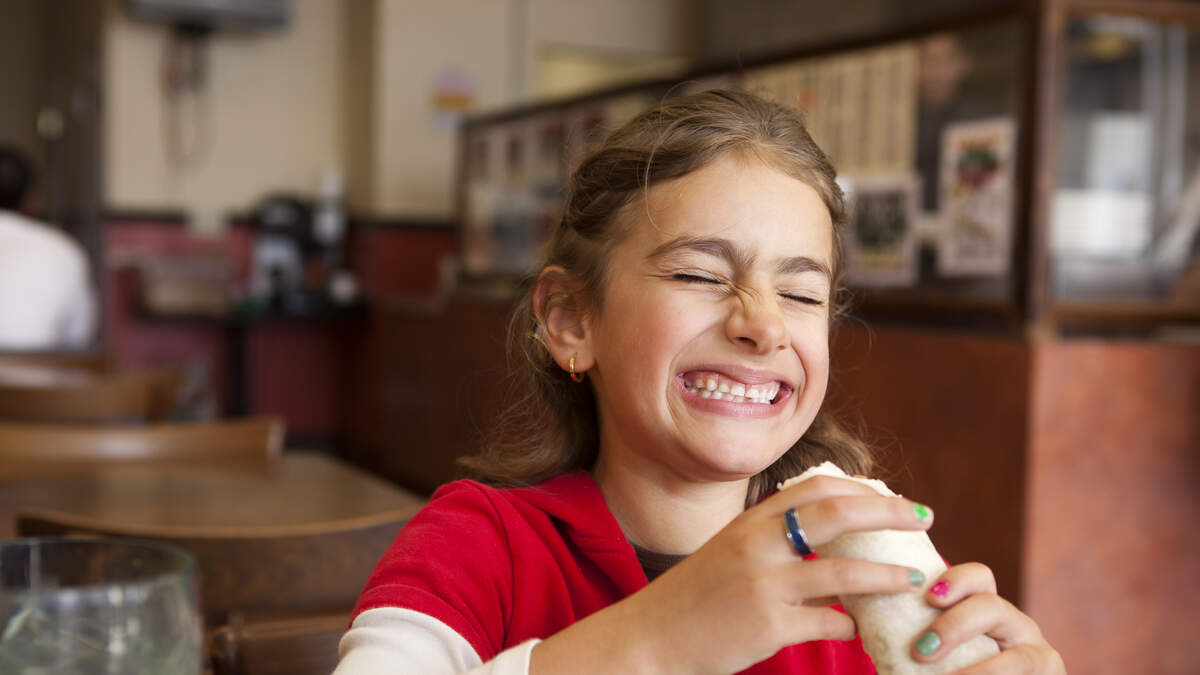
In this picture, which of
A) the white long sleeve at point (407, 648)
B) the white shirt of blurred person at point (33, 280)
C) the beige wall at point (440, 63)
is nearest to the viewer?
the white long sleeve at point (407, 648)

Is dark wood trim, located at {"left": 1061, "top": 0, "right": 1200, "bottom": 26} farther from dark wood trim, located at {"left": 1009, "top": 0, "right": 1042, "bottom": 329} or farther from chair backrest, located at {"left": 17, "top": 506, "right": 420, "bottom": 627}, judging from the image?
chair backrest, located at {"left": 17, "top": 506, "right": 420, "bottom": 627}

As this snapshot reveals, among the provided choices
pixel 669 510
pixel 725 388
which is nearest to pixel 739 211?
pixel 725 388

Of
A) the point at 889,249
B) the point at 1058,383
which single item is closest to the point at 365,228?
the point at 889,249

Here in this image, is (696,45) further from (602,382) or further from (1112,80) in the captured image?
(602,382)

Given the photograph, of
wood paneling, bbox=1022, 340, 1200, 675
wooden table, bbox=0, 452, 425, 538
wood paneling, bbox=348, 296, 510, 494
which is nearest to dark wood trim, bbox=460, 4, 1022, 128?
wood paneling, bbox=1022, 340, 1200, 675

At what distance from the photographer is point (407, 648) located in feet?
2.74

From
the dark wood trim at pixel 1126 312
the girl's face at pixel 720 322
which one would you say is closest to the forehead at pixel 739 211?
the girl's face at pixel 720 322

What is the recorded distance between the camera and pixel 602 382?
109 centimetres

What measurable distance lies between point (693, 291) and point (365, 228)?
18.5 feet

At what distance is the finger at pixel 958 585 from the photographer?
756 millimetres

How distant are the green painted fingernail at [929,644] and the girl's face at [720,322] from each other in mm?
250

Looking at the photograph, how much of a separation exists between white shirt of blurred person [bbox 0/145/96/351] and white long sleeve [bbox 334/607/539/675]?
3.45 m

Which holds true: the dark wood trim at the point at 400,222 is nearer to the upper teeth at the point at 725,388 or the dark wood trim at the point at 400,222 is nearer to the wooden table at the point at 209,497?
the wooden table at the point at 209,497

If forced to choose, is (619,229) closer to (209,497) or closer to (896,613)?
(896,613)
